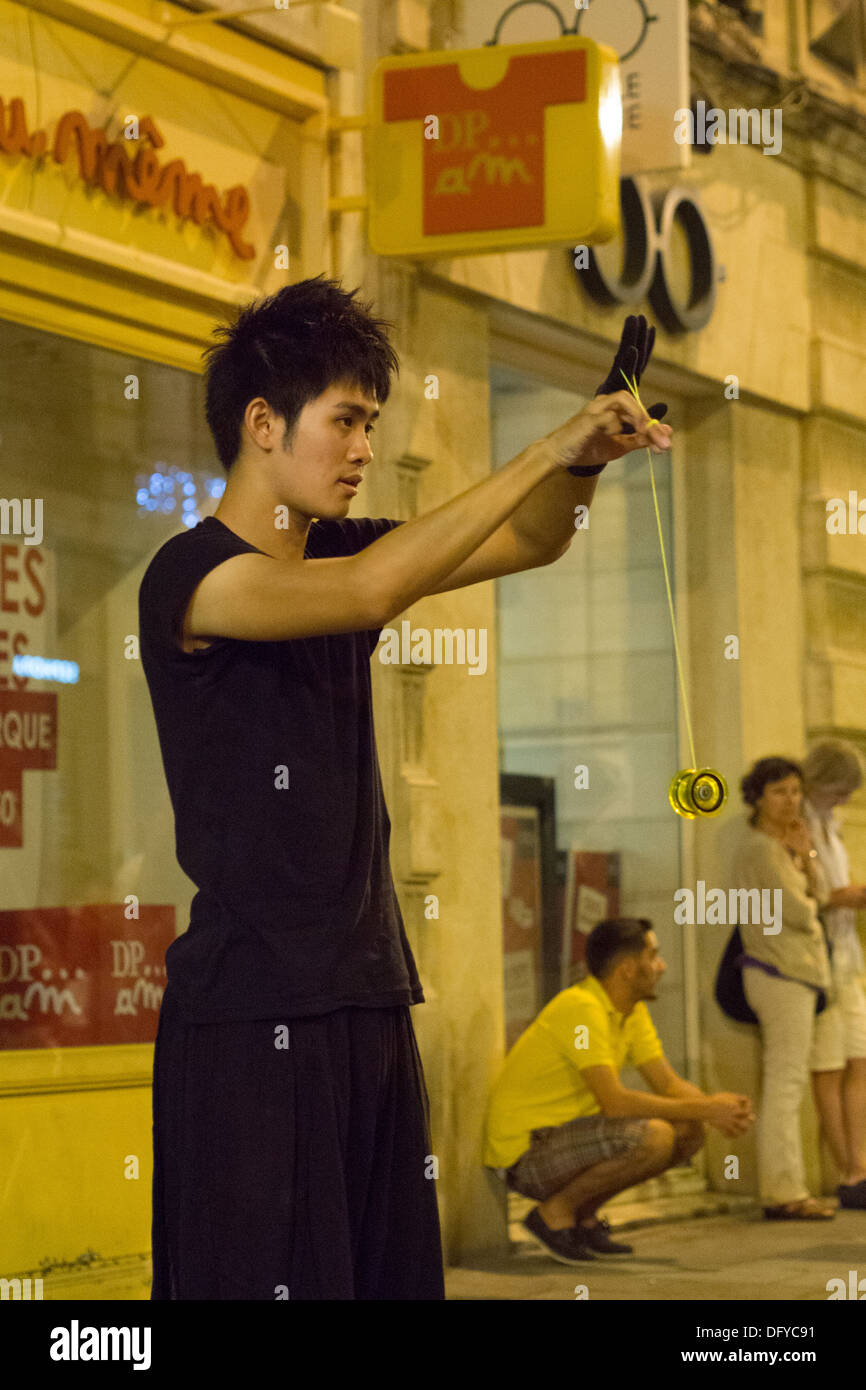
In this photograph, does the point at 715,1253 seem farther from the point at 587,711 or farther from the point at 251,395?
the point at 251,395

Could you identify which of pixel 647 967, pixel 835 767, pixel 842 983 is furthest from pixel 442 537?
pixel 842 983

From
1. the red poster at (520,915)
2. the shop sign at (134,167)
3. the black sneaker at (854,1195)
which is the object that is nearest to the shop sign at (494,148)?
the shop sign at (134,167)

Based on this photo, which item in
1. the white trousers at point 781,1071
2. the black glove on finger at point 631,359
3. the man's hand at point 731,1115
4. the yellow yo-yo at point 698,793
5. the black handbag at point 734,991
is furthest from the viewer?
the black handbag at point 734,991

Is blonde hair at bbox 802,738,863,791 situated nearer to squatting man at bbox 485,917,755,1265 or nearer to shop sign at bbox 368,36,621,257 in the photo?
squatting man at bbox 485,917,755,1265

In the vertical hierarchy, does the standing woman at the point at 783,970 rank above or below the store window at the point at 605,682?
below

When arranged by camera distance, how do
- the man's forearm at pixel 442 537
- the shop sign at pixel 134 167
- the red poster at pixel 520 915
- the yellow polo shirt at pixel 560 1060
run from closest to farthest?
1. the man's forearm at pixel 442 537
2. the shop sign at pixel 134 167
3. the yellow polo shirt at pixel 560 1060
4. the red poster at pixel 520 915

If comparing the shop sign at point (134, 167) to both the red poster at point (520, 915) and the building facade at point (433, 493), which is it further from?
the red poster at point (520, 915)

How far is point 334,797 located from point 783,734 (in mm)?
7295

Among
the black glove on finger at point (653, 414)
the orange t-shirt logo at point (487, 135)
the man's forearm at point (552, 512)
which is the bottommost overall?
the man's forearm at point (552, 512)

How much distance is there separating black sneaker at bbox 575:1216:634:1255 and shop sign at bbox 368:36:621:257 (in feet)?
11.2

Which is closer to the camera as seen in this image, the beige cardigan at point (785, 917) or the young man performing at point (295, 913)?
the young man performing at point (295, 913)

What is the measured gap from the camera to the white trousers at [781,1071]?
328 inches

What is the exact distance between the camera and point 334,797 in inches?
103

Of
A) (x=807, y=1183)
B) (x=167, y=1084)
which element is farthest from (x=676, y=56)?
(x=167, y=1084)
